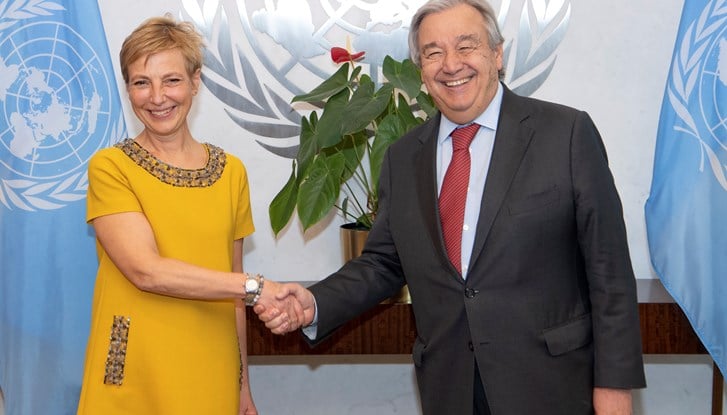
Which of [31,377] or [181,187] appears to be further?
[31,377]

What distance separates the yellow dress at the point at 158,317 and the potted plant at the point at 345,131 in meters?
0.94

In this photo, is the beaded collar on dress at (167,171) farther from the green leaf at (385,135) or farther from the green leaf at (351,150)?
the green leaf at (351,150)

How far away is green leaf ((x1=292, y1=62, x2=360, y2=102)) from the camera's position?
301cm

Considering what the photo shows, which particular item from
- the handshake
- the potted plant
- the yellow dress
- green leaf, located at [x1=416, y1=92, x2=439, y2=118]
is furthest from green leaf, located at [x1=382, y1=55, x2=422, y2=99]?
the yellow dress

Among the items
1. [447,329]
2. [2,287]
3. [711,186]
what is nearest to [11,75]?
[2,287]

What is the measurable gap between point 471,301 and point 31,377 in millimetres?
1960

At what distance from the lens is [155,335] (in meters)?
1.97

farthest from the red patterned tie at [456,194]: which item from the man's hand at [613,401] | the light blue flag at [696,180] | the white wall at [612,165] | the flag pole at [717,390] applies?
the flag pole at [717,390]

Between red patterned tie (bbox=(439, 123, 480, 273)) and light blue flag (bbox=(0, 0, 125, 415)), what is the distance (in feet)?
5.33

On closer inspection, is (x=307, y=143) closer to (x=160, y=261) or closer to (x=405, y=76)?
(x=405, y=76)

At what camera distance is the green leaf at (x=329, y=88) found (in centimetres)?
301

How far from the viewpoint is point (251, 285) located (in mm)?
2080

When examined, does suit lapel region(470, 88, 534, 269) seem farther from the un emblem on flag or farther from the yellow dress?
the un emblem on flag

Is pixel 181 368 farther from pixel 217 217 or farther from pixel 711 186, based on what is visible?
pixel 711 186
